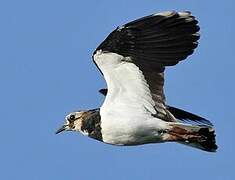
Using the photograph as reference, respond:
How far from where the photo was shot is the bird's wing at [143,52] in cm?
2112

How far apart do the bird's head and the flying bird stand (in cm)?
99

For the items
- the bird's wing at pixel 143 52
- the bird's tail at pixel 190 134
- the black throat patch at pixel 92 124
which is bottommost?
the bird's tail at pixel 190 134

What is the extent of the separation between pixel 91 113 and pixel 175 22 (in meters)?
2.50

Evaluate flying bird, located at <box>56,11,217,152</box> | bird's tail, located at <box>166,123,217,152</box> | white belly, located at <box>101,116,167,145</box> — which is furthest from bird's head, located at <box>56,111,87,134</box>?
bird's tail, located at <box>166,123,217,152</box>

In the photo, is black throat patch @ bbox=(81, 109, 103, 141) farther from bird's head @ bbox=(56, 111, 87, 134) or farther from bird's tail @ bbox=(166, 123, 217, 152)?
bird's tail @ bbox=(166, 123, 217, 152)

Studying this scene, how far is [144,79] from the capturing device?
70.6 ft

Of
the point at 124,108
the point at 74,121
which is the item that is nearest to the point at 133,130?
the point at 124,108

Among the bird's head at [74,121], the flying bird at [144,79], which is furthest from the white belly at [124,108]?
the bird's head at [74,121]

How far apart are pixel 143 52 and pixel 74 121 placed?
2.42 meters

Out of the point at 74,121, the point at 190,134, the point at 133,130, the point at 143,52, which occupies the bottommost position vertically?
the point at 190,134

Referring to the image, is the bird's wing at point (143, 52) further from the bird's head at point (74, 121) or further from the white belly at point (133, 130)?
the bird's head at point (74, 121)

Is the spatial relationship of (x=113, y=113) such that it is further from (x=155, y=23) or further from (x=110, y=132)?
(x=155, y=23)

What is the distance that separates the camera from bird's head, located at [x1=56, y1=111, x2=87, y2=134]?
22.7 m

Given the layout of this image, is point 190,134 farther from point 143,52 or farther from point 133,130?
point 143,52
